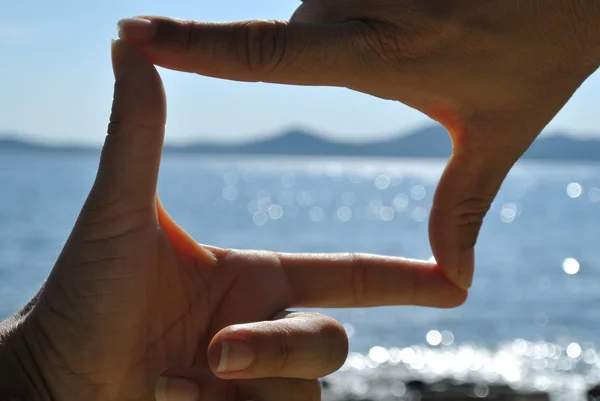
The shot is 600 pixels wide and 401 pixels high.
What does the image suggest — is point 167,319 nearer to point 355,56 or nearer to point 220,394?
point 220,394

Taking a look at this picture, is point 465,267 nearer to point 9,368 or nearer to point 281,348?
point 281,348

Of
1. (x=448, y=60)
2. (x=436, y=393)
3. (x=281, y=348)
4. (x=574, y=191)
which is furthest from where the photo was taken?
(x=574, y=191)

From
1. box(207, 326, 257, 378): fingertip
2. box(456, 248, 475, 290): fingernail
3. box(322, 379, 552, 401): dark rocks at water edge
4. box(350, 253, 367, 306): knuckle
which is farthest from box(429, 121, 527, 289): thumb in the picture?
box(322, 379, 552, 401): dark rocks at water edge

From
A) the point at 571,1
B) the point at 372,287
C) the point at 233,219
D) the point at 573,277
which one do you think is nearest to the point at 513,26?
the point at 571,1

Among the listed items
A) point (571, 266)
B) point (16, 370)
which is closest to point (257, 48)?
point (16, 370)

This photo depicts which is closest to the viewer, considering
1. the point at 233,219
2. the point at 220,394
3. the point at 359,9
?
the point at 220,394

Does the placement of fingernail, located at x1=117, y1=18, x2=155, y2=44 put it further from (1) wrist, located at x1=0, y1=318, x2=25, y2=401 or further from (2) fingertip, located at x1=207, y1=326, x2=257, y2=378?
(1) wrist, located at x1=0, y1=318, x2=25, y2=401
